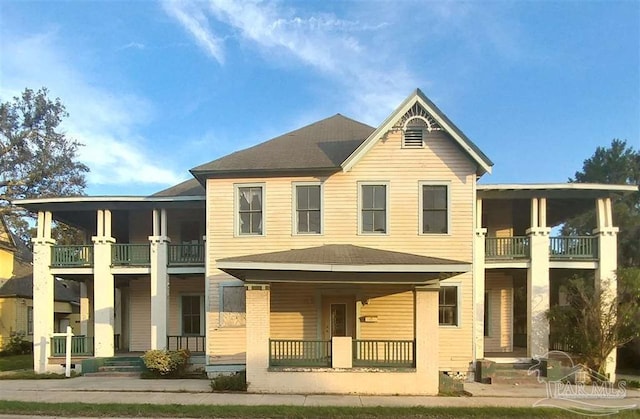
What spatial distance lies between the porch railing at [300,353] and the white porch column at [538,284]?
7.41 m

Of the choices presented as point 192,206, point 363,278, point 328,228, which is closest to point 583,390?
point 363,278

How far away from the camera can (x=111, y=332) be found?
61.2 feet

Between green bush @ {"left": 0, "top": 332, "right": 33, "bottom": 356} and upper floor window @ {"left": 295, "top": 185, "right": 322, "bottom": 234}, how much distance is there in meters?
20.6

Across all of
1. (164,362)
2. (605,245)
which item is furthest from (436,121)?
(164,362)

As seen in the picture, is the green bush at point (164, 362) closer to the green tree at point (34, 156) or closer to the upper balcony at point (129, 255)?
the upper balcony at point (129, 255)

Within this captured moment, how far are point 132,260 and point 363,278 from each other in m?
9.28

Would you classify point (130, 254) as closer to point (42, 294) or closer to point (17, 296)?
point (42, 294)

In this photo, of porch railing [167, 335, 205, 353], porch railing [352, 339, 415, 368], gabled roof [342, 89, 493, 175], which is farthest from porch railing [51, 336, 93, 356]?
gabled roof [342, 89, 493, 175]

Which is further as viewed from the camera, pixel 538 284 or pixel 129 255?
pixel 129 255

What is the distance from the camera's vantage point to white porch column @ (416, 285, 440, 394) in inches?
533

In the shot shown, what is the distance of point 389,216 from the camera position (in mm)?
17047

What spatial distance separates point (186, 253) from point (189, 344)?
3.66 m

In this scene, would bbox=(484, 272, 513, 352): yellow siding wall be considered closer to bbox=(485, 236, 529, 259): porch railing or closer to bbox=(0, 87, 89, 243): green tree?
bbox=(485, 236, 529, 259): porch railing

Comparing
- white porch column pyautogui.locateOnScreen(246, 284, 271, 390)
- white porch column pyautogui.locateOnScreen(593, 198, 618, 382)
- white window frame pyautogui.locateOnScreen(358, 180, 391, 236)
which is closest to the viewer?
white porch column pyautogui.locateOnScreen(246, 284, 271, 390)
